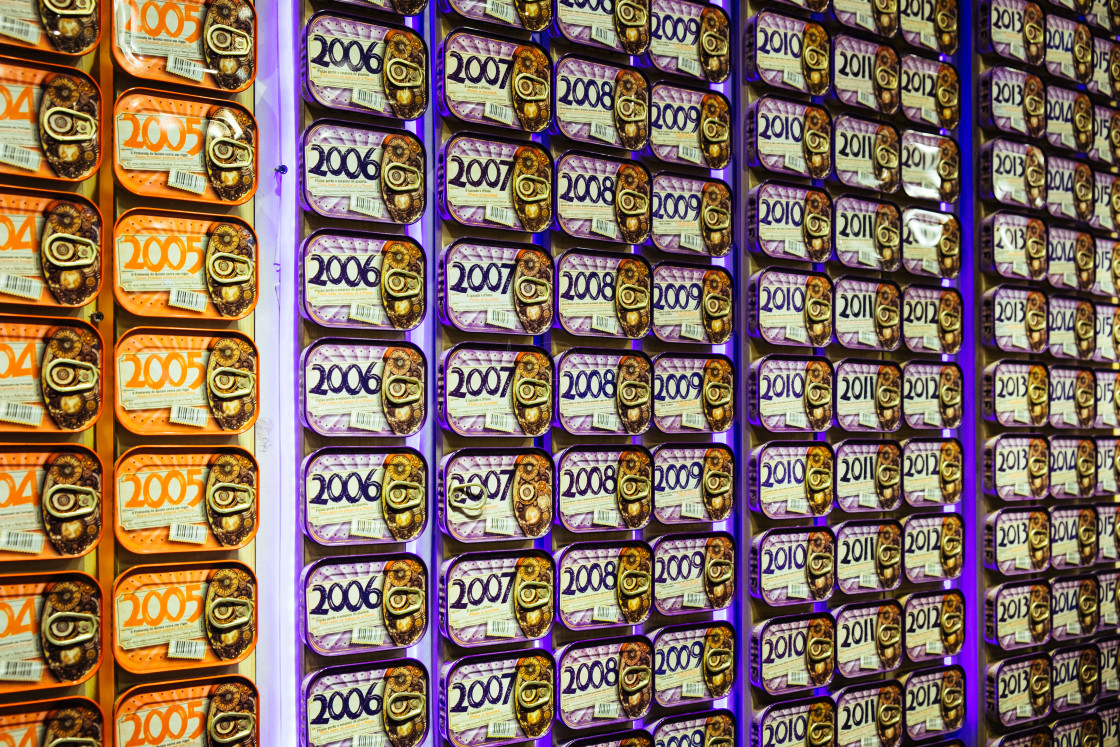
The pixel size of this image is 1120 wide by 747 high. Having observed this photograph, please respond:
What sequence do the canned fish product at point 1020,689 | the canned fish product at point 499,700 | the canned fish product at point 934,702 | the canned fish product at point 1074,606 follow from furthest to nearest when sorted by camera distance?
the canned fish product at point 1074,606, the canned fish product at point 1020,689, the canned fish product at point 934,702, the canned fish product at point 499,700

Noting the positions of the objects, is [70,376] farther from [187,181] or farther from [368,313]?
[368,313]

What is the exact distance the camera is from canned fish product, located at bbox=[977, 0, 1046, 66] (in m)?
3.28

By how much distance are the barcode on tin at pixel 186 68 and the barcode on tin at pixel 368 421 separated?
80 cm

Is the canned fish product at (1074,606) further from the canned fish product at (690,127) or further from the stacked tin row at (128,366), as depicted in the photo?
the stacked tin row at (128,366)

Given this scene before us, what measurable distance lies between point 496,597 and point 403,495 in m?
0.36

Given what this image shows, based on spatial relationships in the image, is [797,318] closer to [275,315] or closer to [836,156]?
[836,156]

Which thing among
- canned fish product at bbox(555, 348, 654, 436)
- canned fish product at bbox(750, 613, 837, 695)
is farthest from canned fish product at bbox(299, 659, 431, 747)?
canned fish product at bbox(750, 613, 837, 695)

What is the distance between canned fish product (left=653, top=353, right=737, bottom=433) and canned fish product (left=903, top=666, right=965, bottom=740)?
3.91 feet

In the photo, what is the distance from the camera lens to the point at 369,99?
214cm

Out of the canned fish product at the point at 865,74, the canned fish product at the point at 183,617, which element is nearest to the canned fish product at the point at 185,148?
the canned fish product at the point at 183,617

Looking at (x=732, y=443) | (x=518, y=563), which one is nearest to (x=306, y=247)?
(x=518, y=563)

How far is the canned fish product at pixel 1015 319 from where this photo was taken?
3.26 metres

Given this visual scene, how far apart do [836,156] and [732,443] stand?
38.7 inches

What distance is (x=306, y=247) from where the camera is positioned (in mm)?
2059
